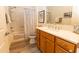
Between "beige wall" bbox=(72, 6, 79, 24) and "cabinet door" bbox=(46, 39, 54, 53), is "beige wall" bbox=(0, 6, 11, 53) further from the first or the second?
"beige wall" bbox=(72, 6, 79, 24)

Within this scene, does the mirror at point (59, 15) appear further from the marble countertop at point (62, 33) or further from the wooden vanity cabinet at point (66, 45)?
the wooden vanity cabinet at point (66, 45)

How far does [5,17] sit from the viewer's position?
129 cm

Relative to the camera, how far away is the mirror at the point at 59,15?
4.37 ft

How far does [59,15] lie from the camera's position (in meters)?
1.35

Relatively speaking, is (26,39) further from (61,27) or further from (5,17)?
(61,27)

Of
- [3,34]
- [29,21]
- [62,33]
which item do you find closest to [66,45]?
[62,33]

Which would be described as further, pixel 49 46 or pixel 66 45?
pixel 49 46

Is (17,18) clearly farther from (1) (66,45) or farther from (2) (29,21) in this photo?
(1) (66,45)

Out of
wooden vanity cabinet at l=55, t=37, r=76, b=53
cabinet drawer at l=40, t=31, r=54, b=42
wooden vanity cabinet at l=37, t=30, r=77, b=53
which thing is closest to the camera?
wooden vanity cabinet at l=55, t=37, r=76, b=53

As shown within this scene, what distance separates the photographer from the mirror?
1331 mm

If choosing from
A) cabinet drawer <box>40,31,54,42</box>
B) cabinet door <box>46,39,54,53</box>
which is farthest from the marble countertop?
cabinet door <box>46,39,54,53</box>

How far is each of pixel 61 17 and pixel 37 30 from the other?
362 mm

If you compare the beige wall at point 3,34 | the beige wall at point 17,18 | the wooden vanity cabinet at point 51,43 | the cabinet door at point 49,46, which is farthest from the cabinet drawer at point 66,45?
the beige wall at point 3,34
